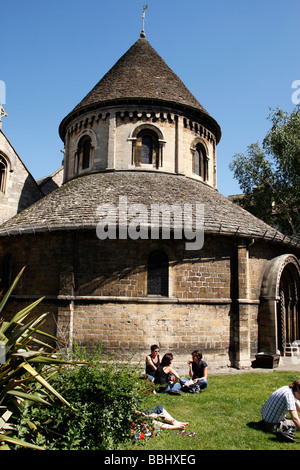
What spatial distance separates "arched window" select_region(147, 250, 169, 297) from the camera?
12031 millimetres

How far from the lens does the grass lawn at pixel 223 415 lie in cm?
588

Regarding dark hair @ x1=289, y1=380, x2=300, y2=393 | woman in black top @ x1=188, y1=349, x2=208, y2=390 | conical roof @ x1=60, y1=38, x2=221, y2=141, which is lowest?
woman in black top @ x1=188, y1=349, x2=208, y2=390

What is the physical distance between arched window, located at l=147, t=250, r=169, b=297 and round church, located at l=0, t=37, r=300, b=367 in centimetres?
3

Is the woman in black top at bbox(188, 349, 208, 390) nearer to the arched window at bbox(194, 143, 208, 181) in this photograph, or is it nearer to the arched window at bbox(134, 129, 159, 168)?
the arched window at bbox(134, 129, 159, 168)

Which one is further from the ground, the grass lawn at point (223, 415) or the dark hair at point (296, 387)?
the dark hair at point (296, 387)

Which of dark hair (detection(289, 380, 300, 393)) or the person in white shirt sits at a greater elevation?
dark hair (detection(289, 380, 300, 393))

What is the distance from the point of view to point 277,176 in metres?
23.5

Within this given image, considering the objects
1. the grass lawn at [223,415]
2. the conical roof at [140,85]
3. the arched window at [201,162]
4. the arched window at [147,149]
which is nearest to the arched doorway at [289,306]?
the grass lawn at [223,415]

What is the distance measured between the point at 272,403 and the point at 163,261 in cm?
632

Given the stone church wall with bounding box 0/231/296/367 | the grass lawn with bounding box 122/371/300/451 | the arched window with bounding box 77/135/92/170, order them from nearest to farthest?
the grass lawn with bounding box 122/371/300/451 → the stone church wall with bounding box 0/231/296/367 → the arched window with bounding box 77/135/92/170

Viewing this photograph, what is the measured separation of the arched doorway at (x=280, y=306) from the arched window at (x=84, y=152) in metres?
9.46

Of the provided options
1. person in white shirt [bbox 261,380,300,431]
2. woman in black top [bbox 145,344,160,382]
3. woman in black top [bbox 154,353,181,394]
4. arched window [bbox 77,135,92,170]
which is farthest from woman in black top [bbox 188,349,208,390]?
arched window [bbox 77,135,92,170]

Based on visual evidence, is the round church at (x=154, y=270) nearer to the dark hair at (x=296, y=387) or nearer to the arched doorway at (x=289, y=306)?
the arched doorway at (x=289, y=306)
